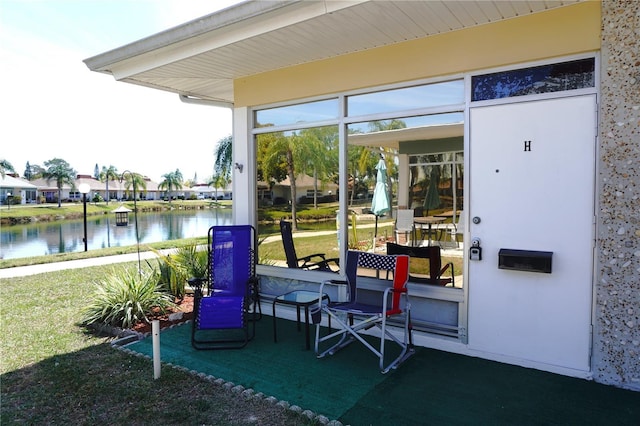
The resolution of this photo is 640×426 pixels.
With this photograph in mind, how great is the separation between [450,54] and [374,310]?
2244mm

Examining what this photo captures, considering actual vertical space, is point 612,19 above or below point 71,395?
above

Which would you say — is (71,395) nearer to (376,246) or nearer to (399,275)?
(399,275)

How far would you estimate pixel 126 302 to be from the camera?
456 cm

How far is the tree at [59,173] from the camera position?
61.4m

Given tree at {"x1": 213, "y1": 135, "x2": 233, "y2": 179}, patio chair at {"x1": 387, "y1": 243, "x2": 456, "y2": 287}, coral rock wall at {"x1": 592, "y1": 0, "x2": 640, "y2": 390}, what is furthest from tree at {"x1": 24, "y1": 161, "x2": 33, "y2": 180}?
coral rock wall at {"x1": 592, "y1": 0, "x2": 640, "y2": 390}

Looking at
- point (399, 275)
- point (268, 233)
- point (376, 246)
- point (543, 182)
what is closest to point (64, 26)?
point (268, 233)

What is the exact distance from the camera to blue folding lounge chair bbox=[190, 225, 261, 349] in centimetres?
394

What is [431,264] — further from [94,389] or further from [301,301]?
[94,389]

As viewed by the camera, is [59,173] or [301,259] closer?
[301,259]

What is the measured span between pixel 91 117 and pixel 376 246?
1634 inches

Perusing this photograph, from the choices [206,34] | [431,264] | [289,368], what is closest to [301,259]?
[431,264]

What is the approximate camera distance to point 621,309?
2938 mm

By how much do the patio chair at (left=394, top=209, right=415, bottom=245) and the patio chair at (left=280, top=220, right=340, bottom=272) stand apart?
1.93 metres

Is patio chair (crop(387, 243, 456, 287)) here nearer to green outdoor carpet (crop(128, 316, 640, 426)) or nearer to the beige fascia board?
green outdoor carpet (crop(128, 316, 640, 426))
